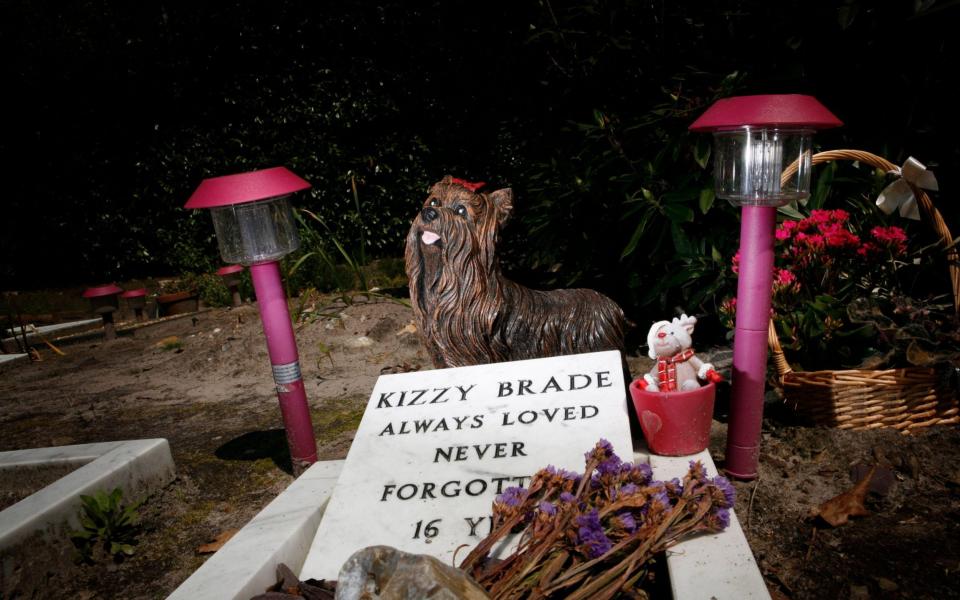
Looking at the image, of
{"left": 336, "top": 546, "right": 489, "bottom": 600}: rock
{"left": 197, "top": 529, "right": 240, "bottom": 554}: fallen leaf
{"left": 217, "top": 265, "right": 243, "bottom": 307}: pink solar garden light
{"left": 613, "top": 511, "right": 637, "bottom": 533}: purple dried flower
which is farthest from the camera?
{"left": 217, "top": 265, "right": 243, "bottom": 307}: pink solar garden light

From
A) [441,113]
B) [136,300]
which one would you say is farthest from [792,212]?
[136,300]

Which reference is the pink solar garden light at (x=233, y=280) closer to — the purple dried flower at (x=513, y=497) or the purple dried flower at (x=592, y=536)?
the purple dried flower at (x=513, y=497)

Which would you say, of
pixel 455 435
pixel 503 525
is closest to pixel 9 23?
pixel 455 435

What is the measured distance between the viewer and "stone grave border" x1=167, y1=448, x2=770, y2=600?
4.95 feet

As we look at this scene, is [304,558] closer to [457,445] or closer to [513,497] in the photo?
[457,445]

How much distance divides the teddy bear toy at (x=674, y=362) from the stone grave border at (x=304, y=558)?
227 mm

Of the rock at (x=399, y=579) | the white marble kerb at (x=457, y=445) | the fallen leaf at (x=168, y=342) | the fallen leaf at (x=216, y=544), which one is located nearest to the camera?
the rock at (x=399, y=579)

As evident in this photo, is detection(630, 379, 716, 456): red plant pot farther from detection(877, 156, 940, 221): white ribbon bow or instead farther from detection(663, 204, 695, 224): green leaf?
detection(663, 204, 695, 224): green leaf

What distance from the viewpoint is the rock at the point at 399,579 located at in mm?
1273

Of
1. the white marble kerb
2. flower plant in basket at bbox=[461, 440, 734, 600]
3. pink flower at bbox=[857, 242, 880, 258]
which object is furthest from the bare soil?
pink flower at bbox=[857, 242, 880, 258]

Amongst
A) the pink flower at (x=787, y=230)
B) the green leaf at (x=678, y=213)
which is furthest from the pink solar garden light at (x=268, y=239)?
the pink flower at (x=787, y=230)

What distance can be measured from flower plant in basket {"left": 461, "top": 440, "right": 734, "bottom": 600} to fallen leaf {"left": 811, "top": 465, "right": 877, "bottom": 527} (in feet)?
1.90

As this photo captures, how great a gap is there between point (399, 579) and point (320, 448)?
194 centimetres

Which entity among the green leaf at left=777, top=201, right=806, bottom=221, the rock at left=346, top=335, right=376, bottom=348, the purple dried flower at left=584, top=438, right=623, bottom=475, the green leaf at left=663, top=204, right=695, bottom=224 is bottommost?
the rock at left=346, top=335, right=376, bottom=348
